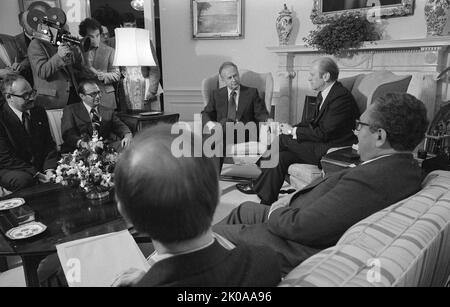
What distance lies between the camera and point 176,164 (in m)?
0.69

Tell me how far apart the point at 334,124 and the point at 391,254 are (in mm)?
2331

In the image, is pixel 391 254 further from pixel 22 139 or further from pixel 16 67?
pixel 16 67

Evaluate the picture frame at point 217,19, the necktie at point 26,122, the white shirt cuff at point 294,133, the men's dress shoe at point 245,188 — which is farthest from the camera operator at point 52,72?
the white shirt cuff at point 294,133

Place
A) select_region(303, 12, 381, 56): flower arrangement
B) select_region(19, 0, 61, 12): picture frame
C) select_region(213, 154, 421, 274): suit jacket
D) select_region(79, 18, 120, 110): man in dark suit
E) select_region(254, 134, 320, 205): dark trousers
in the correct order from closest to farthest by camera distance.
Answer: select_region(213, 154, 421, 274): suit jacket < select_region(254, 134, 320, 205): dark trousers < select_region(303, 12, 381, 56): flower arrangement < select_region(79, 18, 120, 110): man in dark suit < select_region(19, 0, 61, 12): picture frame

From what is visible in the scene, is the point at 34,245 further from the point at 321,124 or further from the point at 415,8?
the point at 415,8

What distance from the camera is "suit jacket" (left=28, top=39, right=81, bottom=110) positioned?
3455 millimetres

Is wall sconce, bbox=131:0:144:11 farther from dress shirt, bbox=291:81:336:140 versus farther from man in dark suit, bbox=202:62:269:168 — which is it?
dress shirt, bbox=291:81:336:140

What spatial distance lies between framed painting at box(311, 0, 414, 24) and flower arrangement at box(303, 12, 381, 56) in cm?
11

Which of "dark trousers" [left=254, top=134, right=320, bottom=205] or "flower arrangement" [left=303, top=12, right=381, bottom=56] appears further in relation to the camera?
"flower arrangement" [left=303, top=12, right=381, bottom=56]

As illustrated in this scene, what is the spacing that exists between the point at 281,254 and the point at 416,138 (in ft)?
2.34

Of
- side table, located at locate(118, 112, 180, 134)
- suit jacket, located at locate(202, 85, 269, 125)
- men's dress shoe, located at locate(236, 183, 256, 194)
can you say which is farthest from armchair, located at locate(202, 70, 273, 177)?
side table, located at locate(118, 112, 180, 134)

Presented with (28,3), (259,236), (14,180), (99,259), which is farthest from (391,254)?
(28,3)

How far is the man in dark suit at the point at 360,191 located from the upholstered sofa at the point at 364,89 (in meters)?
1.21
